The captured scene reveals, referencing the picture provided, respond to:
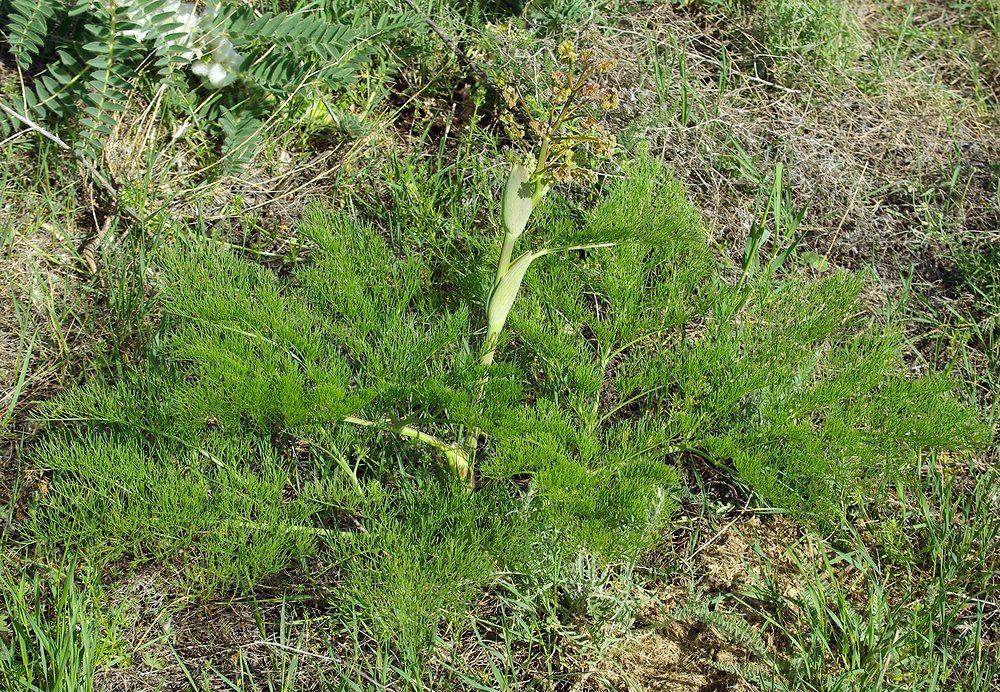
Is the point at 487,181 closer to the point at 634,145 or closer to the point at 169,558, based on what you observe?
the point at 634,145

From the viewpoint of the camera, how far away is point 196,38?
2.57 meters

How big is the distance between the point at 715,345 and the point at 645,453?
28cm

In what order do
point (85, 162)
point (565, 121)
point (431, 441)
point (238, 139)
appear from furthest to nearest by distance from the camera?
1. point (238, 139)
2. point (85, 162)
3. point (431, 441)
4. point (565, 121)

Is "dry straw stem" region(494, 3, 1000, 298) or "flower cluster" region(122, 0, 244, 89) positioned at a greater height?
"flower cluster" region(122, 0, 244, 89)

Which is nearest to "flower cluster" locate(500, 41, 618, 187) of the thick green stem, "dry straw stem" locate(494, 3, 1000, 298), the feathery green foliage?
the feathery green foliage

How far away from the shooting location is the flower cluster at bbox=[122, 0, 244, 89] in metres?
2.45

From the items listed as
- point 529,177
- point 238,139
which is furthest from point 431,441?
point 238,139

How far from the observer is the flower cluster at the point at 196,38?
2449 mm

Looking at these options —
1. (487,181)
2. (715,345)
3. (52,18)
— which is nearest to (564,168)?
(715,345)

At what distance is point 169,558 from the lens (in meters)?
1.81

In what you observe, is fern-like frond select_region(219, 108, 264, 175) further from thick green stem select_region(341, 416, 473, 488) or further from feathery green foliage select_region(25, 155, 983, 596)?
thick green stem select_region(341, 416, 473, 488)

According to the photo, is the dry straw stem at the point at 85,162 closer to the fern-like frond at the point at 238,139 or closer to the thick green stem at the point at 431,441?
the fern-like frond at the point at 238,139

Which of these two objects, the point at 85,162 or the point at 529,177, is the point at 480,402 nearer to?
the point at 529,177

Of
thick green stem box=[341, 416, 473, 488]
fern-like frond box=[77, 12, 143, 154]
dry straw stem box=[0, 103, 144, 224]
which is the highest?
fern-like frond box=[77, 12, 143, 154]
